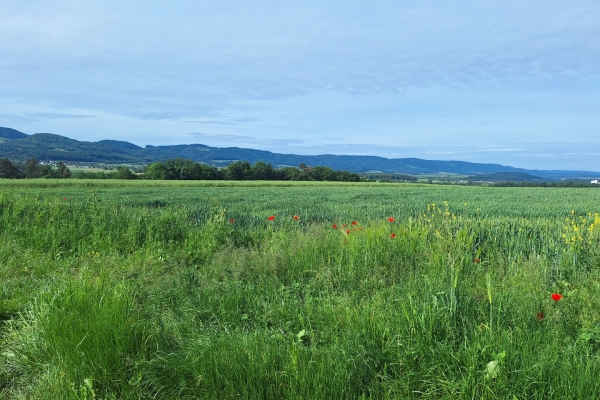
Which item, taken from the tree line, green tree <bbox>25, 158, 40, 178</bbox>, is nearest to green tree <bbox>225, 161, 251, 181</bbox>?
the tree line

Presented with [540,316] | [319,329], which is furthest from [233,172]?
[540,316]

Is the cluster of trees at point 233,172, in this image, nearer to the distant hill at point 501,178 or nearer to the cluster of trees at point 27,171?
the cluster of trees at point 27,171

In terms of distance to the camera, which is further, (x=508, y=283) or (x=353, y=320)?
(x=508, y=283)

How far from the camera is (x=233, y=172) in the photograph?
256 ft

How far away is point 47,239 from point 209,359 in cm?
724

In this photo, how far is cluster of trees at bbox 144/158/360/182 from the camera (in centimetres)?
7288

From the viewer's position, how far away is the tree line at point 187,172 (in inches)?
2479

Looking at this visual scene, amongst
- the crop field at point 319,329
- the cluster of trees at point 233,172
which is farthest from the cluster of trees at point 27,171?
the crop field at point 319,329

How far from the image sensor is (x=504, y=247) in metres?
6.88

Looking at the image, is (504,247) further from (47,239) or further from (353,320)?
(47,239)

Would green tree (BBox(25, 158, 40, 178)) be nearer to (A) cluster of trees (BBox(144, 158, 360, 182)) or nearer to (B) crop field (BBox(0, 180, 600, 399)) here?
(A) cluster of trees (BBox(144, 158, 360, 182))

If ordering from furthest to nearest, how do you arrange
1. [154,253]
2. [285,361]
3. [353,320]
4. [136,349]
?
1. [154,253]
2. [353,320]
3. [136,349]
4. [285,361]

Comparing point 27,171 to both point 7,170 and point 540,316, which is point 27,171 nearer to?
point 7,170

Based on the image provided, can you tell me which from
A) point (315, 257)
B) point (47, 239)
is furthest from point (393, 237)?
point (47, 239)
